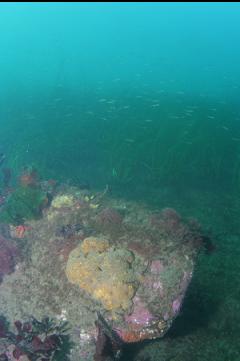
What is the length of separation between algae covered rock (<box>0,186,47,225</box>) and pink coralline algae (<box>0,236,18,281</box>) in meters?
1.21

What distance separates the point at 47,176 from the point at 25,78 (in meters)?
32.0

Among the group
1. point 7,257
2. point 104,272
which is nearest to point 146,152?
point 7,257

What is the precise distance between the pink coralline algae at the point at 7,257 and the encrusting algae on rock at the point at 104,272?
187 cm

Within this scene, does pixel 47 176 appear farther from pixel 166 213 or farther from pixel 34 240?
pixel 166 213

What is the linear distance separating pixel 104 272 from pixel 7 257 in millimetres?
3128

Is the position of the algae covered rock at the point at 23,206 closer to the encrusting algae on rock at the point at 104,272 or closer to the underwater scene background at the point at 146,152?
the underwater scene background at the point at 146,152

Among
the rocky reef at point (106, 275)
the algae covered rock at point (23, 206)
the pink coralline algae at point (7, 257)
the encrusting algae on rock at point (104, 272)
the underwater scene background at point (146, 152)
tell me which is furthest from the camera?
the algae covered rock at point (23, 206)

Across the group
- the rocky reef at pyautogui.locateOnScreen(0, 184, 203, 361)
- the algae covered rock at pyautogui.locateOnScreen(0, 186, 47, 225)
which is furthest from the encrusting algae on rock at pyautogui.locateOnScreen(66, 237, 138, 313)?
the algae covered rock at pyautogui.locateOnScreen(0, 186, 47, 225)

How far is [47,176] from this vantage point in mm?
16172

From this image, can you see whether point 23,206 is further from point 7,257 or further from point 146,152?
point 146,152

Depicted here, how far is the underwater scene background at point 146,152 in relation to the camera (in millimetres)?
8508

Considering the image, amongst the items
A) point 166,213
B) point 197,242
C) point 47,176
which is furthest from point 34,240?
point 47,176

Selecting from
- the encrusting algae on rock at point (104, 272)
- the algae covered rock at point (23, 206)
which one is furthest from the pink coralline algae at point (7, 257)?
the encrusting algae on rock at point (104, 272)

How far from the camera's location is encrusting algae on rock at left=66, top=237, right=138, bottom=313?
7.50m
